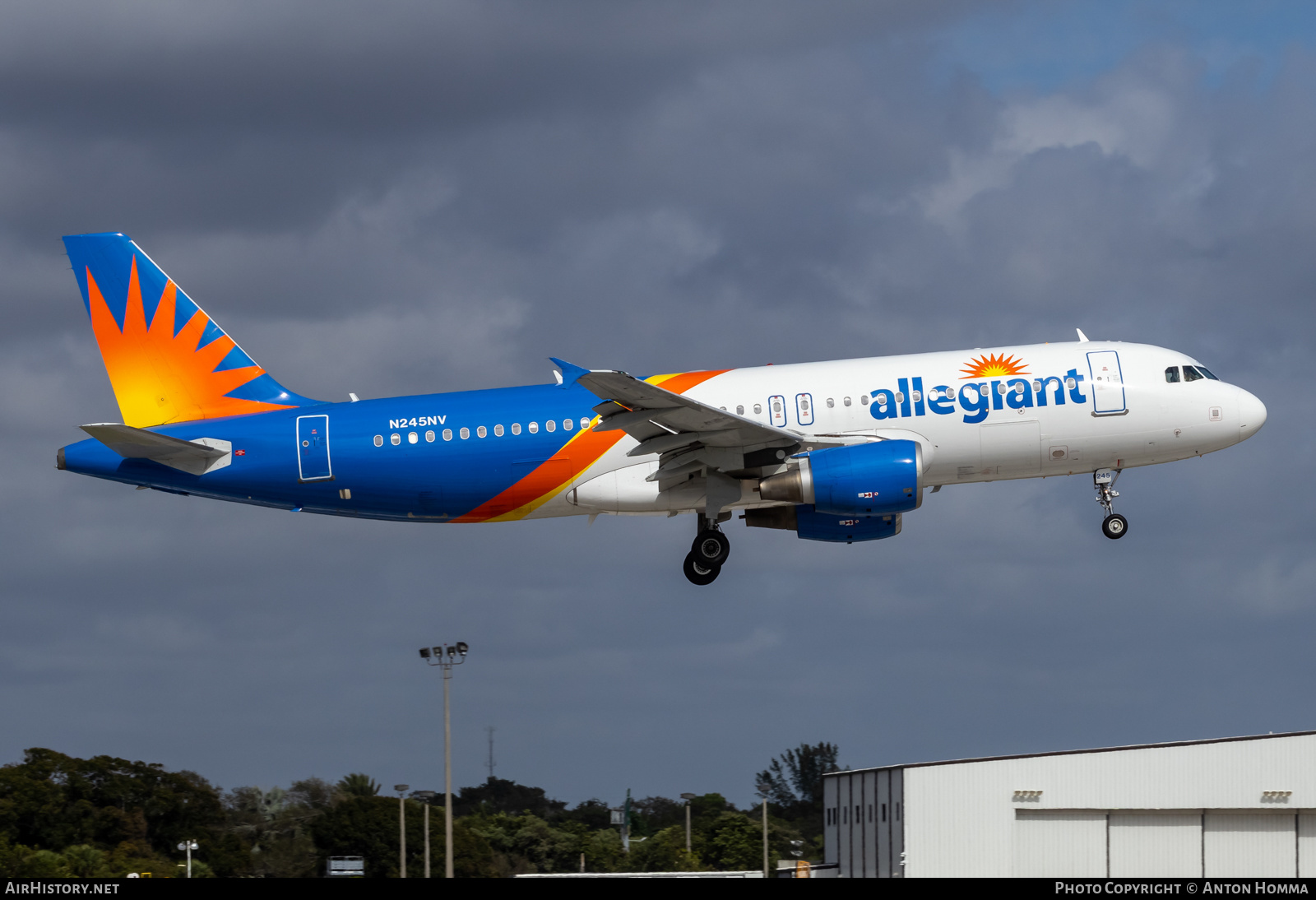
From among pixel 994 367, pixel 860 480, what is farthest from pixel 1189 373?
pixel 860 480

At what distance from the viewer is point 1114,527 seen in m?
39.6

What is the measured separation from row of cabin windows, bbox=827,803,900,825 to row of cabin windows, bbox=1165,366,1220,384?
21870mm

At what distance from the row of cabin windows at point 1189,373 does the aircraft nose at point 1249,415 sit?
0.95 metres

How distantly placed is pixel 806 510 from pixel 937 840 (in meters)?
17.1

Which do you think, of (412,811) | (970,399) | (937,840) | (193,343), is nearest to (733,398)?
(970,399)

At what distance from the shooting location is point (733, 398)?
38.7 metres

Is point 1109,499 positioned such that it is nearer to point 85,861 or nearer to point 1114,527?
point 1114,527

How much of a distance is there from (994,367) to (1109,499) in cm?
541

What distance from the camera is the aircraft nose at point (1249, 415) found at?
3906cm

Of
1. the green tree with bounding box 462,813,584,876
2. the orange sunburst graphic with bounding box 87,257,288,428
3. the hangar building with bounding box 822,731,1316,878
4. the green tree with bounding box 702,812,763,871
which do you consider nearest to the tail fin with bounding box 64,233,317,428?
the orange sunburst graphic with bounding box 87,257,288,428

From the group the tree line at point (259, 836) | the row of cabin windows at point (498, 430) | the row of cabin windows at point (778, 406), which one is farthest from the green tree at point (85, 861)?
the row of cabin windows at point (778, 406)

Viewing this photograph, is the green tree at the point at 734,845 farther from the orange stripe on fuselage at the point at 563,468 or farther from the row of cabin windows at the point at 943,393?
the row of cabin windows at the point at 943,393
